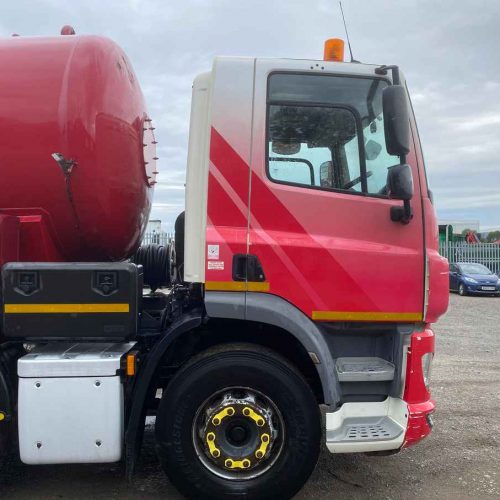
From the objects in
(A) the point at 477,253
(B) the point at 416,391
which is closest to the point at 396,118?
(B) the point at 416,391

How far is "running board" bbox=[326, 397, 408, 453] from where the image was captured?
10.9ft

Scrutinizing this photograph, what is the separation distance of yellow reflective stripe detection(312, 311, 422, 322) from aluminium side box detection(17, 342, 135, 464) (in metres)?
1.37

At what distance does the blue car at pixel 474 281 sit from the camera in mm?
19359

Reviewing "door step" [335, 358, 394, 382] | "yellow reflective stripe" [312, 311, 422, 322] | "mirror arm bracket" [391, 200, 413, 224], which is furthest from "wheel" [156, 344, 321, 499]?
"mirror arm bracket" [391, 200, 413, 224]

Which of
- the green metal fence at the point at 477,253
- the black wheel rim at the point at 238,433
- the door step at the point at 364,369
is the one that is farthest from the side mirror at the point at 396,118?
the green metal fence at the point at 477,253

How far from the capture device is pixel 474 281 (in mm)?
19438

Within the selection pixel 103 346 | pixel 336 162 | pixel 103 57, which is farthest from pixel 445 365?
pixel 103 57

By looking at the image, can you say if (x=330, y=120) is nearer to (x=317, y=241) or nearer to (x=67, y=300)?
(x=317, y=241)

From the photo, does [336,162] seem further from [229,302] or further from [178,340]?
[178,340]

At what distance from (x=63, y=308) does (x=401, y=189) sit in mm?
2275

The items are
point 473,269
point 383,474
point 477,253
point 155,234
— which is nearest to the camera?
point 383,474

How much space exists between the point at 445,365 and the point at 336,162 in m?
5.39

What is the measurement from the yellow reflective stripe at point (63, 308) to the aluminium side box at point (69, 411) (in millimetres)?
305

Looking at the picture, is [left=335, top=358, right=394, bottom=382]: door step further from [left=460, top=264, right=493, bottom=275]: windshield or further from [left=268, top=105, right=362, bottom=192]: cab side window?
[left=460, top=264, right=493, bottom=275]: windshield
